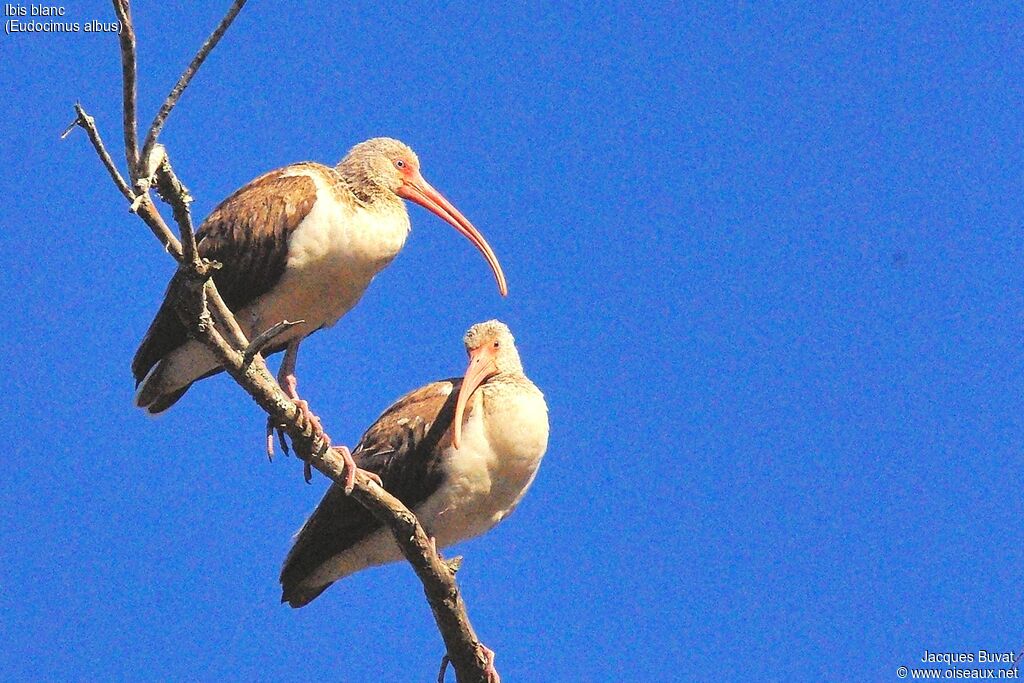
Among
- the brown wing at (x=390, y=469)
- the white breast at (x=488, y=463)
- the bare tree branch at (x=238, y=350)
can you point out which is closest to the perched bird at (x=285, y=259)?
the brown wing at (x=390, y=469)

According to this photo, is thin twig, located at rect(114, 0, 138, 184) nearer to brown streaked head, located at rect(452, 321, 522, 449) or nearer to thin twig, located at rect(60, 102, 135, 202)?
thin twig, located at rect(60, 102, 135, 202)

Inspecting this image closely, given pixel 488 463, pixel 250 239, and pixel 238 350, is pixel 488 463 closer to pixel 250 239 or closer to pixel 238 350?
pixel 250 239

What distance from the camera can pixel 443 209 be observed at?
1080 cm

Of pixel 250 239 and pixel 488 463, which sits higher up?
pixel 250 239

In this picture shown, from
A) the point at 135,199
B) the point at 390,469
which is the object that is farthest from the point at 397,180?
the point at 135,199

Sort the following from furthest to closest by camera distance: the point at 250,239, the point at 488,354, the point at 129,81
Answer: the point at 488,354 < the point at 250,239 < the point at 129,81

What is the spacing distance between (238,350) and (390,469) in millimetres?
2194

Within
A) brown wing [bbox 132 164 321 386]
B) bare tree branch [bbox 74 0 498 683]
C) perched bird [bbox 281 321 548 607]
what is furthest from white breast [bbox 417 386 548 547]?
brown wing [bbox 132 164 321 386]

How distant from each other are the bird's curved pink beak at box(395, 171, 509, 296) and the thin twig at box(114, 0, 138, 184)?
14.7 ft

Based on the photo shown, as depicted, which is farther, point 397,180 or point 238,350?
point 397,180

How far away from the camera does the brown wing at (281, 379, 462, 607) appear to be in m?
9.18

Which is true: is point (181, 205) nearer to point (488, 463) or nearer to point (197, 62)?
point (197, 62)

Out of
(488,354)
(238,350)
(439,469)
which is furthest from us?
(488,354)

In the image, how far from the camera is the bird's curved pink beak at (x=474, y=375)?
9047 millimetres
